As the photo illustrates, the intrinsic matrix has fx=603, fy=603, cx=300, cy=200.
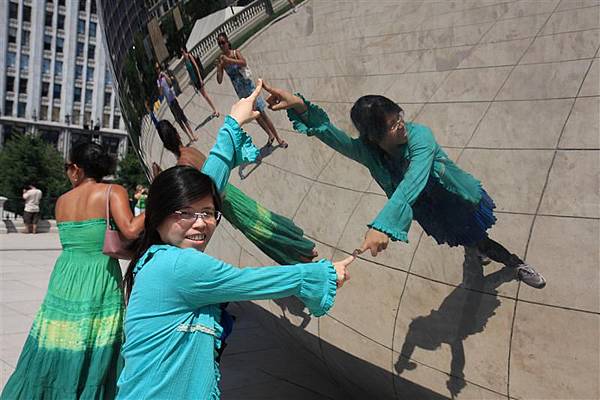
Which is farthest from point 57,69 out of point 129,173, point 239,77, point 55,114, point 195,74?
point 239,77

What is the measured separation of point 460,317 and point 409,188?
1.30 ft

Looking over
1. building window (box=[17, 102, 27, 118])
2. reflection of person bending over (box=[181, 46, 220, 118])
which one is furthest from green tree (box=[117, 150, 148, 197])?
building window (box=[17, 102, 27, 118])

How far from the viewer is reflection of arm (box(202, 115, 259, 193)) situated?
1.76 meters

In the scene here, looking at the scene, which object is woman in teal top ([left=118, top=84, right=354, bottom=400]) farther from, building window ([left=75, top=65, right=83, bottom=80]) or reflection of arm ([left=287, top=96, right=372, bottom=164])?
building window ([left=75, top=65, right=83, bottom=80])

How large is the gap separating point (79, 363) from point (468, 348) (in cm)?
186

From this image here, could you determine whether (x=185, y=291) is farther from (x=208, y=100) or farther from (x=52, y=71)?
(x=52, y=71)

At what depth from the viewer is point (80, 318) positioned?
2797mm

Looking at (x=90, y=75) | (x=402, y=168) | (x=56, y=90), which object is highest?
(x=402, y=168)

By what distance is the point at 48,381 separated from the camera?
278cm

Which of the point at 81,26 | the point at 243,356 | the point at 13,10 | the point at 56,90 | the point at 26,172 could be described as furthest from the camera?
the point at 81,26

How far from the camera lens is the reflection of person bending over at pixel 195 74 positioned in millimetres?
2105

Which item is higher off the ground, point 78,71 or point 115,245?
point 115,245

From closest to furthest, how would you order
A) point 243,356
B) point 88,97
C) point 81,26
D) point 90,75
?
1. point 243,356
2. point 81,26
3. point 88,97
4. point 90,75

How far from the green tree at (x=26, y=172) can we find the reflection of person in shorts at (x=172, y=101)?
2008 centimetres
